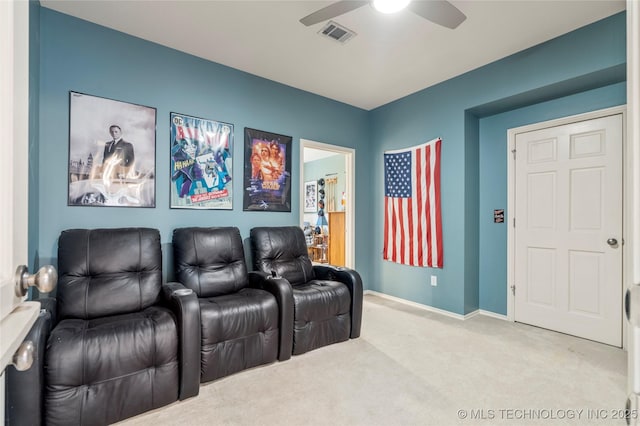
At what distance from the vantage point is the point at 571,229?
3.02 meters

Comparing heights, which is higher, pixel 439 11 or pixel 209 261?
pixel 439 11

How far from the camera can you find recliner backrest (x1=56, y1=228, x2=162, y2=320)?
205cm

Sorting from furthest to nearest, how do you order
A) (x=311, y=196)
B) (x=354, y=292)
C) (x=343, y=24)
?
(x=311, y=196) → (x=354, y=292) → (x=343, y=24)

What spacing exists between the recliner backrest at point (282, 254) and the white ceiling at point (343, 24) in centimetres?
177

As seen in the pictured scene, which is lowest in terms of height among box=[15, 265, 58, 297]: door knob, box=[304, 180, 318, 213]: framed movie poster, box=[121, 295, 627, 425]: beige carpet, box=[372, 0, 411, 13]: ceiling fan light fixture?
box=[121, 295, 627, 425]: beige carpet

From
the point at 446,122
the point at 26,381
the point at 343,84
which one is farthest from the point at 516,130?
the point at 26,381

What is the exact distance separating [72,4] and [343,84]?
257cm

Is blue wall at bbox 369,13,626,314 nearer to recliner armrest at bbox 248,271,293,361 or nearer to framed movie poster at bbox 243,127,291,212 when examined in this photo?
framed movie poster at bbox 243,127,291,212

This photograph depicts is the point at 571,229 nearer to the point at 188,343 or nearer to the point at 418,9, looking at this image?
the point at 418,9

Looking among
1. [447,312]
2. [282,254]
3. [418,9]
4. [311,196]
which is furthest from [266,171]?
[311,196]

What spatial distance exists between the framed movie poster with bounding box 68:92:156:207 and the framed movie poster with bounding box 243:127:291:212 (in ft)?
3.08

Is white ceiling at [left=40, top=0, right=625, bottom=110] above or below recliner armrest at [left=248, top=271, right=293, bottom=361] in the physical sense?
above

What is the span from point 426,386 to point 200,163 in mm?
2732

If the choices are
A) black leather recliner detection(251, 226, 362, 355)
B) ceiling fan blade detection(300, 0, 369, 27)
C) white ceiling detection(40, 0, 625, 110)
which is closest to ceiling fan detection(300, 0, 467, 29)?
ceiling fan blade detection(300, 0, 369, 27)
